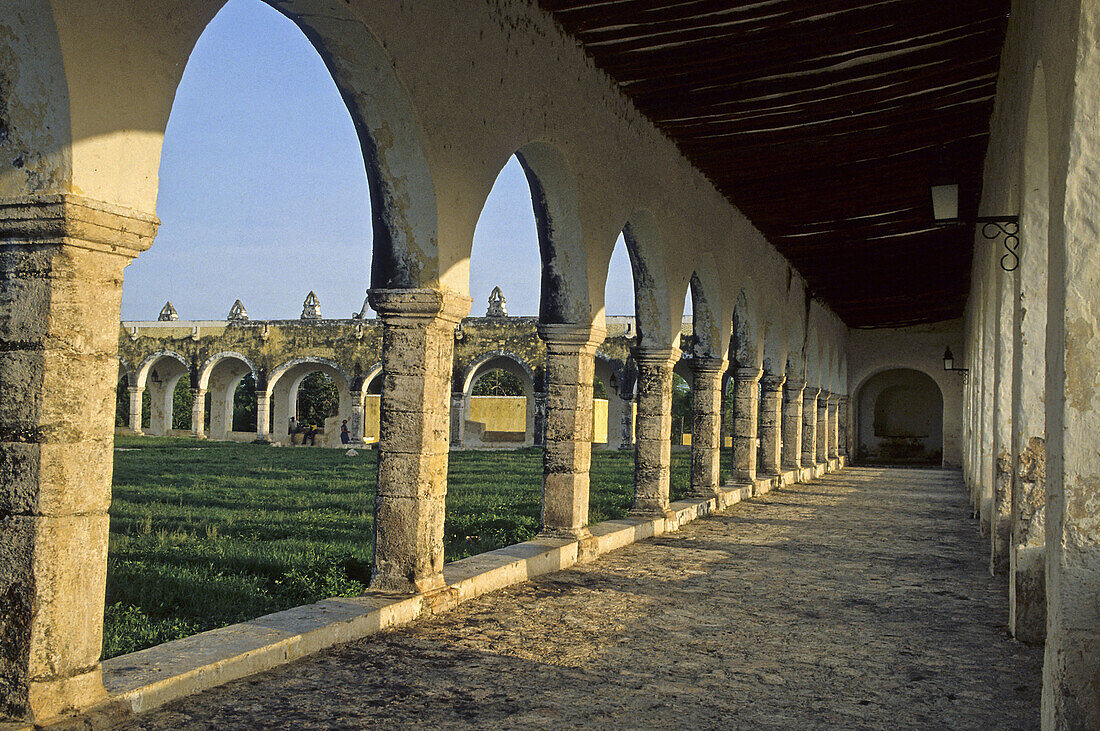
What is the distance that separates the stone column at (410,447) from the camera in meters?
5.18

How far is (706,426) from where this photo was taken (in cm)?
1134

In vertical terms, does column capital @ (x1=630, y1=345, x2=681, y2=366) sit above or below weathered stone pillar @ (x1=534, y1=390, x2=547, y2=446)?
above

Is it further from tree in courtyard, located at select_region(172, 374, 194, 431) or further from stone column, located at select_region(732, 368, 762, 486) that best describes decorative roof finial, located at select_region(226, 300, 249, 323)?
stone column, located at select_region(732, 368, 762, 486)

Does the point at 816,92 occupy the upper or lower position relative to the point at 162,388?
upper

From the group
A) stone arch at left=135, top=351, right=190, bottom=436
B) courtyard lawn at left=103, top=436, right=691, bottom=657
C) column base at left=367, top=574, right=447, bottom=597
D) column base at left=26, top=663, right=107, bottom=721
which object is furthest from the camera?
stone arch at left=135, top=351, right=190, bottom=436

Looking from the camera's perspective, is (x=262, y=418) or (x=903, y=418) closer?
(x=903, y=418)

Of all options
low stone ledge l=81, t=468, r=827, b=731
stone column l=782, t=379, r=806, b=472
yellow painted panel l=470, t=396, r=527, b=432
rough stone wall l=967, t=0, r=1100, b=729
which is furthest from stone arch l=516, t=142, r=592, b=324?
yellow painted panel l=470, t=396, r=527, b=432

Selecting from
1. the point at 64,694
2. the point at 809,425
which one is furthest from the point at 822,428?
the point at 64,694

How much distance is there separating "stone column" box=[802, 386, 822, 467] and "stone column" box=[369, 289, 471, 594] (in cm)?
1411

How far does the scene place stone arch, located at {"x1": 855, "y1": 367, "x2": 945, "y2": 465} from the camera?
89.8 ft

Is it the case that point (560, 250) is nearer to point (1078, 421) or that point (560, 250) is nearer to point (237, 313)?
point (1078, 421)

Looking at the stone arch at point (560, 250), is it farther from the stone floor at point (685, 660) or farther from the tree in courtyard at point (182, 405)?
the tree in courtyard at point (182, 405)

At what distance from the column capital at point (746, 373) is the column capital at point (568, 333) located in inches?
254

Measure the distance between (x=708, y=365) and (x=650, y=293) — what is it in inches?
91.8
